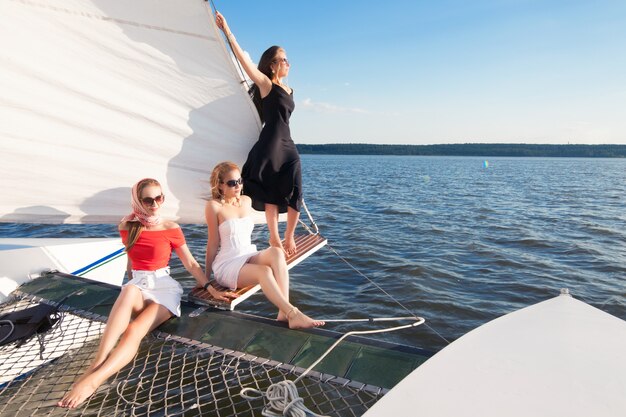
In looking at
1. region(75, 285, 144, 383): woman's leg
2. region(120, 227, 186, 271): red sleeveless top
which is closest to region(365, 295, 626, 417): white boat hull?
region(75, 285, 144, 383): woman's leg

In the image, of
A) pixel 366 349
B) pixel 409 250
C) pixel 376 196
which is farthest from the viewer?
pixel 376 196

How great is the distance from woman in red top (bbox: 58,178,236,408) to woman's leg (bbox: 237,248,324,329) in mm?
224

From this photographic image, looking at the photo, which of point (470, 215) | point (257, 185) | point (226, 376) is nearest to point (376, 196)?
point (470, 215)

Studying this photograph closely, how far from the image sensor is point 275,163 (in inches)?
173

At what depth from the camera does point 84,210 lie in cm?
413

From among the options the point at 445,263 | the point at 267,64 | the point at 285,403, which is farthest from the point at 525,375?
the point at 445,263

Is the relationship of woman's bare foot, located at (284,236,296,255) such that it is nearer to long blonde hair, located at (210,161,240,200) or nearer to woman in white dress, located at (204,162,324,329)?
woman in white dress, located at (204,162,324,329)

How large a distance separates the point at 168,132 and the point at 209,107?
0.48 meters

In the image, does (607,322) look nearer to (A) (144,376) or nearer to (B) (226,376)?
(B) (226,376)

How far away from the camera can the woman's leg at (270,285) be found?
3320 millimetres

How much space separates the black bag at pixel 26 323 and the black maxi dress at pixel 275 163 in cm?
214

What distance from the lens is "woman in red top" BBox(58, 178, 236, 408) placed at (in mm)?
3182

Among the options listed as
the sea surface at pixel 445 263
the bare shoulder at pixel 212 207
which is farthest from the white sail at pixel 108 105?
the sea surface at pixel 445 263

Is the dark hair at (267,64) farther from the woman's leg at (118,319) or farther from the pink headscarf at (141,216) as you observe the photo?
the woman's leg at (118,319)
